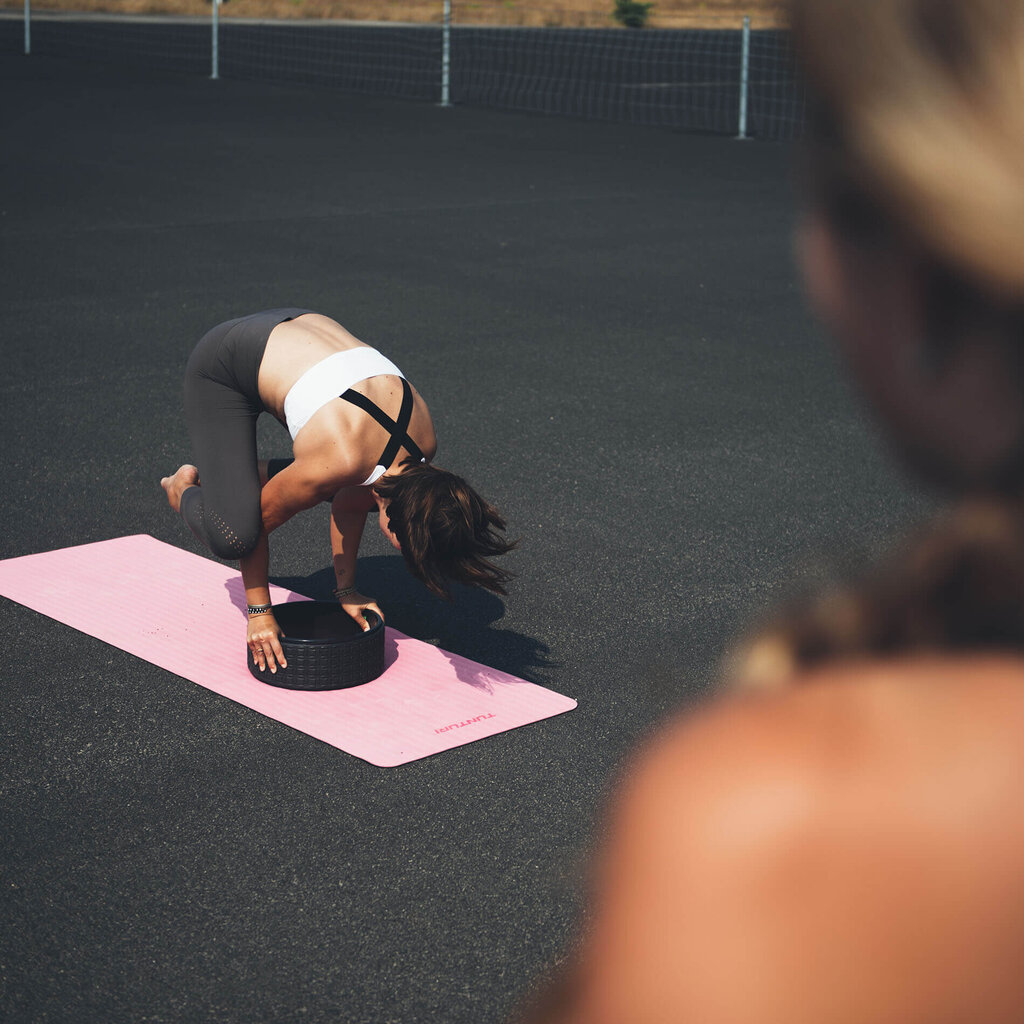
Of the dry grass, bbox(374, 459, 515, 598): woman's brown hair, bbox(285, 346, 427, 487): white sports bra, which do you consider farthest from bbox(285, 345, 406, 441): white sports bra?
the dry grass

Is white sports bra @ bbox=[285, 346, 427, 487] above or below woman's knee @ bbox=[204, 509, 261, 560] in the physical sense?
above

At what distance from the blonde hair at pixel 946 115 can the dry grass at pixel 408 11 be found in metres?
34.1

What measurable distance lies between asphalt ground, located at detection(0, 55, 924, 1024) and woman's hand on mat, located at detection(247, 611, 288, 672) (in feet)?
0.81

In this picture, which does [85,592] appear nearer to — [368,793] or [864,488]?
[368,793]

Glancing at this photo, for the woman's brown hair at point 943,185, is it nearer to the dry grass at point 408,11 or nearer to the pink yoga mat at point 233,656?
the pink yoga mat at point 233,656

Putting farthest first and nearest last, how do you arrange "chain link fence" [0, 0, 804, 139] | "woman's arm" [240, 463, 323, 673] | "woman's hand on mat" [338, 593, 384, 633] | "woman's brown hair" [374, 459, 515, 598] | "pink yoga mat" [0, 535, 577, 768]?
"chain link fence" [0, 0, 804, 139] → "woman's hand on mat" [338, 593, 384, 633] → "woman's arm" [240, 463, 323, 673] → "pink yoga mat" [0, 535, 577, 768] → "woman's brown hair" [374, 459, 515, 598]

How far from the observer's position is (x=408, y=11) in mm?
38281

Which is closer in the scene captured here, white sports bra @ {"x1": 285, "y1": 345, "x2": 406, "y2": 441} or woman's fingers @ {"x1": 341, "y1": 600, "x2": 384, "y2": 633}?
white sports bra @ {"x1": 285, "y1": 345, "x2": 406, "y2": 441}

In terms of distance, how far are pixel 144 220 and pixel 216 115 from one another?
295 inches

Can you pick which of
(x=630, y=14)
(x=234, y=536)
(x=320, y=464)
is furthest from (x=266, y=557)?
(x=630, y=14)

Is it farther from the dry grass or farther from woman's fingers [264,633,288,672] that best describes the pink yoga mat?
the dry grass

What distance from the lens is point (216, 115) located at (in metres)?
19.7

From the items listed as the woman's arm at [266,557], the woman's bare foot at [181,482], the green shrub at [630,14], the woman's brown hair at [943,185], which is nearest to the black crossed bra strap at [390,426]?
the woman's arm at [266,557]

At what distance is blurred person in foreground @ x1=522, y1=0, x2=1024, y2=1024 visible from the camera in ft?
1.89
